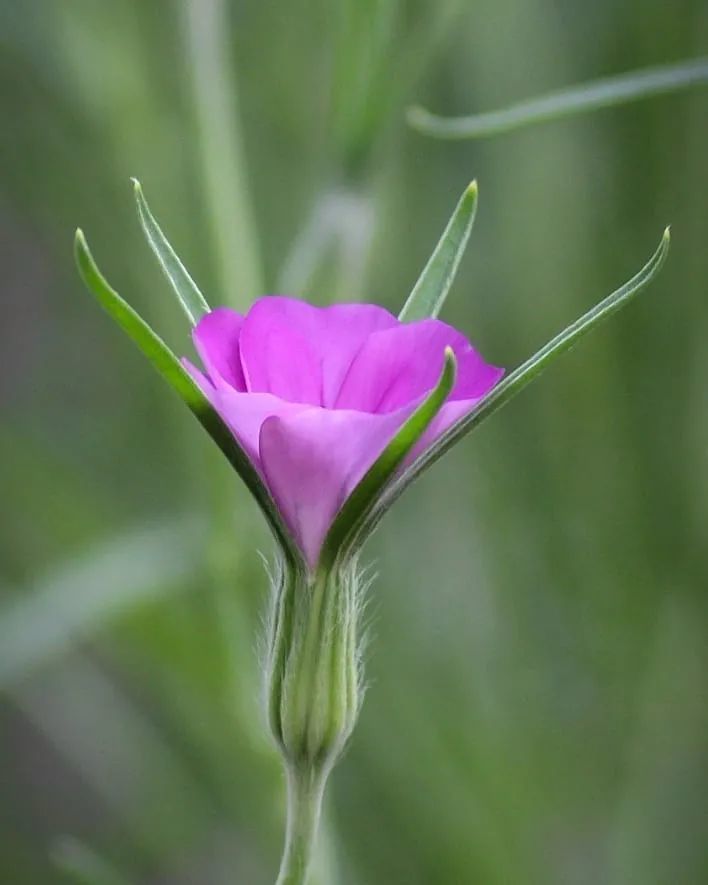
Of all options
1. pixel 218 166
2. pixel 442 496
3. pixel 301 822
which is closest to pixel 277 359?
pixel 301 822

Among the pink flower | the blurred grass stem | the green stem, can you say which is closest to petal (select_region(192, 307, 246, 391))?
the pink flower

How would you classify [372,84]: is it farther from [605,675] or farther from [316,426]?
[605,675]

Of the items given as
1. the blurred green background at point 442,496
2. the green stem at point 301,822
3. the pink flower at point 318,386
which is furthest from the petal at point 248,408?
the blurred green background at point 442,496

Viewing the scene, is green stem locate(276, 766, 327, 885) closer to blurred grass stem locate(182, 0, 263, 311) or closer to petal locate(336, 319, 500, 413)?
petal locate(336, 319, 500, 413)

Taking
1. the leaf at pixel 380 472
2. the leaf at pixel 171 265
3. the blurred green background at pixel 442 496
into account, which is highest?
the leaf at pixel 171 265

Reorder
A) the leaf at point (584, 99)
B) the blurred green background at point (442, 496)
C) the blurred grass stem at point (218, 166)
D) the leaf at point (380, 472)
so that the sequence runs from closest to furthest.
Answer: the leaf at point (380, 472) < the leaf at point (584, 99) < the blurred grass stem at point (218, 166) < the blurred green background at point (442, 496)

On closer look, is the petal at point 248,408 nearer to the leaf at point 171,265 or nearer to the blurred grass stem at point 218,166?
the leaf at point 171,265

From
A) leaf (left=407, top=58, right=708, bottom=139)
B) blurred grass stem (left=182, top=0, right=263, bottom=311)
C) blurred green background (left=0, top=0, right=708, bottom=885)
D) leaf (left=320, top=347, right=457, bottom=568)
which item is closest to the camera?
leaf (left=320, top=347, right=457, bottom=568)
